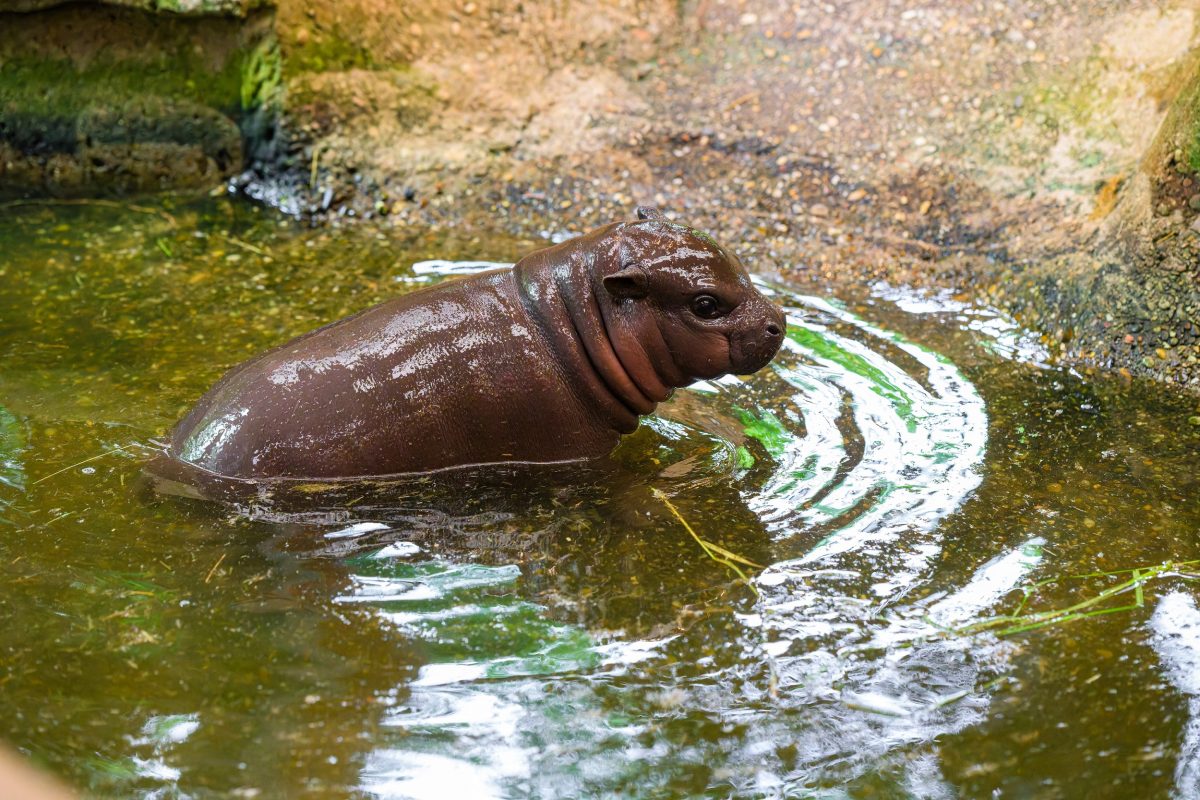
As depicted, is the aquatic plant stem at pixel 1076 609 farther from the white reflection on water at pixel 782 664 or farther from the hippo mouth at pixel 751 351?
the hippo mouth at pixel 751 351

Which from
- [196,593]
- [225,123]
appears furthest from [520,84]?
[196,593]

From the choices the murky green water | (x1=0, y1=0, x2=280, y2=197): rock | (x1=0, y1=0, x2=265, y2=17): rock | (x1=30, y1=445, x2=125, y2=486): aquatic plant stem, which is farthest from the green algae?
(x1=0, y1=0, x2=265, y2=17): rock

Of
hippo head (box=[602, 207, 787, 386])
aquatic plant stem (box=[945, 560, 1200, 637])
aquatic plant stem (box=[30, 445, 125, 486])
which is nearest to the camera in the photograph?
aquatic plant stem (box=[945, 560, 1200, 637])

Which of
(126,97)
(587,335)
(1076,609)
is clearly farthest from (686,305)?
(126,97)

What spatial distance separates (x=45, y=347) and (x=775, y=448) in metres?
4.17

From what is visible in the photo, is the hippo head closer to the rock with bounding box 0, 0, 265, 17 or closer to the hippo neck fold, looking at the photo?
the hippo neck fold

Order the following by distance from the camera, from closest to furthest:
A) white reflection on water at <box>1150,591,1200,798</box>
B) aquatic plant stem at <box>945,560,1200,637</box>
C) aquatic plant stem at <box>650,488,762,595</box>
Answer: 1. white reflection on water at <box>1150,591,1200,798</box>
2. aquatic plant stem at <box>945,560,1200,637</box>
3. aquatic plant stem at <box>650,488,762,595</box>

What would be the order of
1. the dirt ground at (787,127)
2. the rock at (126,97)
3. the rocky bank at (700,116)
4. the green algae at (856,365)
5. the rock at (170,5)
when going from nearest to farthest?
the green algae at (856,365) < the dirt ground at (787,127) < the rocky bank at (700,116) < the rock at (170,5) < the rock at (126,97)

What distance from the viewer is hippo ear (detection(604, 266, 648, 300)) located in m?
5.54

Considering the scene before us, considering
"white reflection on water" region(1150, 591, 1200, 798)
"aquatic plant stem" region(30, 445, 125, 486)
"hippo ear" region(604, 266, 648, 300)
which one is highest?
"hippo ear" region(604, 266, 648, 300)

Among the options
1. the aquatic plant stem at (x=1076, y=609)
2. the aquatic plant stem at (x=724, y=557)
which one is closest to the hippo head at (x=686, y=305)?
the aquatic plant stem at (x=724, y=557)

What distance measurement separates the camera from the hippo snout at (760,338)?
18.6 feet

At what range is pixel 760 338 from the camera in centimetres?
568

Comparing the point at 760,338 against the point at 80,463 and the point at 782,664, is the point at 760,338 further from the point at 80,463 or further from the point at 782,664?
the point at 80,463
